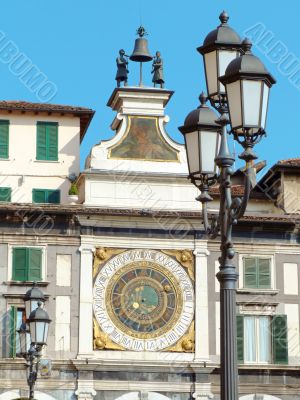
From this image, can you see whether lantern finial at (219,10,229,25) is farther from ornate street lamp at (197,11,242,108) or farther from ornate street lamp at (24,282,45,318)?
ornate street lamp at (24,282,45,318)

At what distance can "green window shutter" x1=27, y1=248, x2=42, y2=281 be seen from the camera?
1516 inches

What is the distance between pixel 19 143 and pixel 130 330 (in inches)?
306

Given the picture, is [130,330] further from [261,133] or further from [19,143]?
[261,133]

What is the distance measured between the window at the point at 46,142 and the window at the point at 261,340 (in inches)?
339

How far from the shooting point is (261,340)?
3931 cm

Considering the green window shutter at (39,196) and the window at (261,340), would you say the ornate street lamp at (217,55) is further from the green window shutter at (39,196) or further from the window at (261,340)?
the green window shutter at (39,196)

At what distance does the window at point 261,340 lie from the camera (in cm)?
→ 3916

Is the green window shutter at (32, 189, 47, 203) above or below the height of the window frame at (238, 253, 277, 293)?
above

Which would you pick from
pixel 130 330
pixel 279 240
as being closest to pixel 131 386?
pixel 130 330

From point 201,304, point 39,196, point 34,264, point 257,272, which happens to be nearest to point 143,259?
point 201,304

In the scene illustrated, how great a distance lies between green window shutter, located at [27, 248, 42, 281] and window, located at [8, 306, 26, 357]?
1.13m

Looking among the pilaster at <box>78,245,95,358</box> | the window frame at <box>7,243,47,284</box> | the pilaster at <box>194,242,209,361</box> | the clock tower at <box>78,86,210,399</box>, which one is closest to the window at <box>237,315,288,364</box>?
the pilaster at <box>194,242,209,361</box>

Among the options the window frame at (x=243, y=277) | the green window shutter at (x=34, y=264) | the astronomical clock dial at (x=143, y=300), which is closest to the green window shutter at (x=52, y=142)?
the green window shutter at (x=34, y=264)

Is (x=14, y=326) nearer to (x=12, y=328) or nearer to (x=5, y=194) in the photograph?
(x=12, y=328)
